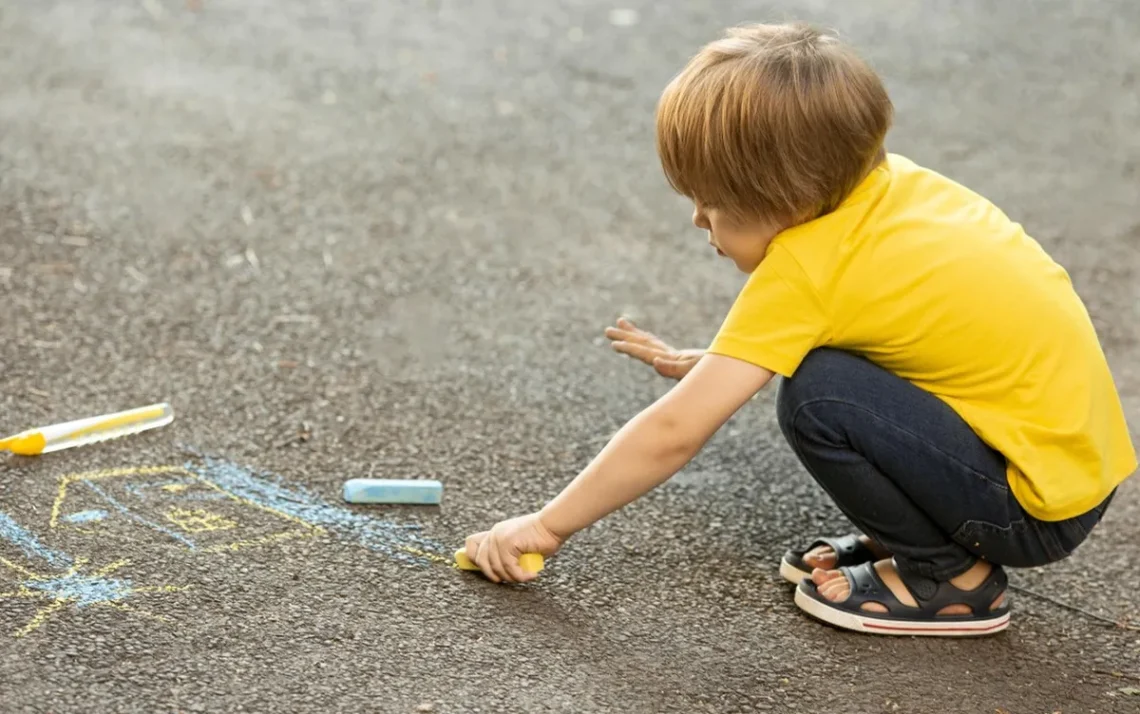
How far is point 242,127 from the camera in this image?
430 cm

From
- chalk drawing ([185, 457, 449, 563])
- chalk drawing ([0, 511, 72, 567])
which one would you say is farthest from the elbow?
chalk drawing ([0, 511, 72, 567])

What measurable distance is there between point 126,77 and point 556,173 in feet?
5.09

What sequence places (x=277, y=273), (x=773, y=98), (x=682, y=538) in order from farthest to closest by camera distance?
(x=277, y=273), (x=682, y=538), (x=773, y=98)

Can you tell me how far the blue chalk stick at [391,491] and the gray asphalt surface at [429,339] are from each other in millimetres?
30

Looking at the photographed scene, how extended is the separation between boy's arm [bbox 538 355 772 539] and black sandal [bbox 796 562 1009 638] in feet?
1.27

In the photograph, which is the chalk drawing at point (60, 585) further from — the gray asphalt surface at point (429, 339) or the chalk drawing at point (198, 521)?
the chalk drawing at point (198, 521)

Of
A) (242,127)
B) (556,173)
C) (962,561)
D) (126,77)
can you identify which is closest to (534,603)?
(962,561)

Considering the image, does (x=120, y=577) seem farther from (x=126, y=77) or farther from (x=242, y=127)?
(x=126, y=77)

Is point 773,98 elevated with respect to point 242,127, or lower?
elevated

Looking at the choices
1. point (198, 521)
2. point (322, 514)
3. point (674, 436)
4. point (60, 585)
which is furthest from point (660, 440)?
point (60, 585)

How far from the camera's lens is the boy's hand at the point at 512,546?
2.17m

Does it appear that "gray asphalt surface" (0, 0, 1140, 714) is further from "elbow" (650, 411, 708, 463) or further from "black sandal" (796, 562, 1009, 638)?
"elbow" (650, 411, 708, 463)

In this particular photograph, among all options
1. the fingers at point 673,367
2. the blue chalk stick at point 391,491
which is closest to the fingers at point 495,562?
the blue chalk stick at point 391,491

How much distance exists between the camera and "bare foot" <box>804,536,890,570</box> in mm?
2346
